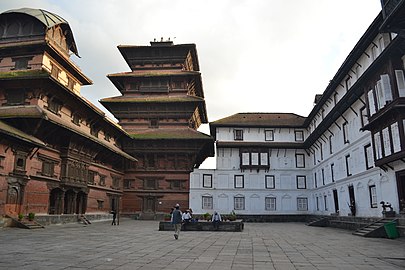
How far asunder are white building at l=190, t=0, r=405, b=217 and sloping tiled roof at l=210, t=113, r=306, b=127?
5.2 inches

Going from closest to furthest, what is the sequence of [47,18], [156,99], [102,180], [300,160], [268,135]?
[47,18], [102,180], [156,99], [300,160], [268,135]

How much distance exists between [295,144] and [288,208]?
820 cm

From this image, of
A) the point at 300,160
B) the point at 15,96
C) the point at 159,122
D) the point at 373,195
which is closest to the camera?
the point at 373,195

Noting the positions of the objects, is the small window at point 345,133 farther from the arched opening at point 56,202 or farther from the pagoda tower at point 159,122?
the arched opening at point 56,202

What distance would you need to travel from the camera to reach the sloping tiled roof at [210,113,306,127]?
4247 cm

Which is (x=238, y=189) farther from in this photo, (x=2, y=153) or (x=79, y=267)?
(x=79, y=267)

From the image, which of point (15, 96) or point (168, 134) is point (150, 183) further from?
point (15, 96)

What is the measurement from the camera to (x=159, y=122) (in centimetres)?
4262

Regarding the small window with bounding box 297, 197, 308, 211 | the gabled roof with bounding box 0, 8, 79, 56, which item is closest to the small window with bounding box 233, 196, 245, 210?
the small window with bounding box 297, 197, 308, 211

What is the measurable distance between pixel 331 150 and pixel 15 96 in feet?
94.1

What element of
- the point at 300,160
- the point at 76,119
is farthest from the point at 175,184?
the point at 300,160

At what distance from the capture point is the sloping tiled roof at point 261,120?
139ft

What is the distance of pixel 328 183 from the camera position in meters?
33.6

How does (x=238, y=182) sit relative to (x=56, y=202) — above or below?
above
